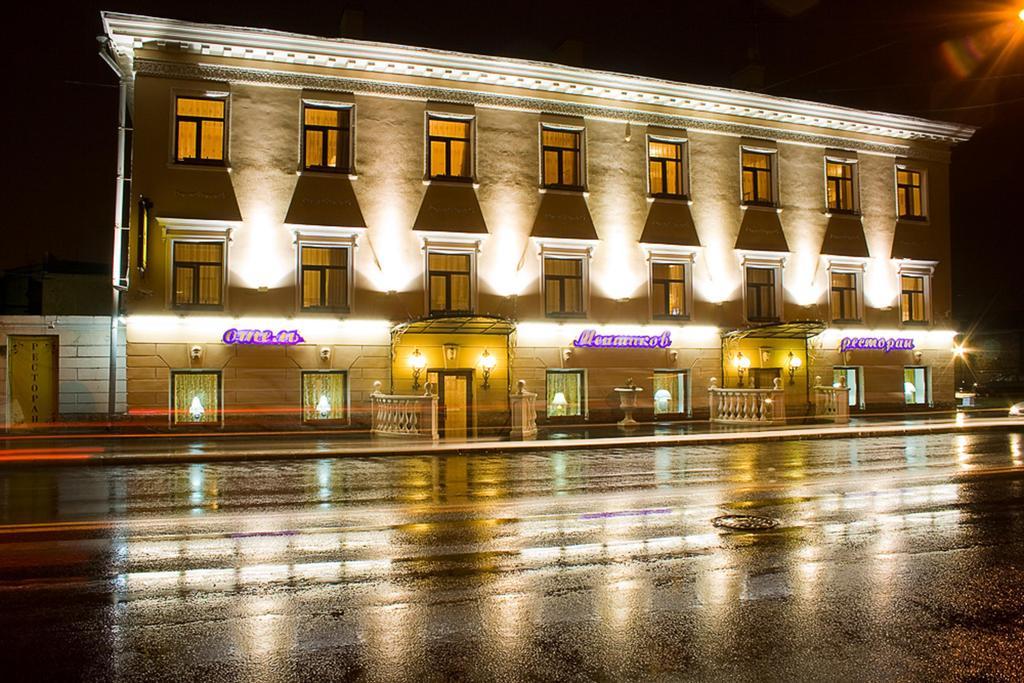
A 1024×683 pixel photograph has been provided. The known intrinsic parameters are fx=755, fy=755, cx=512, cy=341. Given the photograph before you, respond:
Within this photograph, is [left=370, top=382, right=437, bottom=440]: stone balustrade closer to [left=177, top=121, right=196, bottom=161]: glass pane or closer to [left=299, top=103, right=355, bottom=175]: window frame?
[left=299, top=103, right=355, bottom=175]: window frame

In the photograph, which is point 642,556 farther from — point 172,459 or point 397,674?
point 172,459

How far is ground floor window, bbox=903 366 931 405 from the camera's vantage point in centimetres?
3278

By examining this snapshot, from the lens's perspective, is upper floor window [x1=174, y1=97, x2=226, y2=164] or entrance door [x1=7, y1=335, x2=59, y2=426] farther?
upper floor window [x1=174, y1=97, x2=226, y2=164]

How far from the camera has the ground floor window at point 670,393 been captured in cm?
2858

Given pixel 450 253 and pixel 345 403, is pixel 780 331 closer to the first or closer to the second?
pixel 450 253

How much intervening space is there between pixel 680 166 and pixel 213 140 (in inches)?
663

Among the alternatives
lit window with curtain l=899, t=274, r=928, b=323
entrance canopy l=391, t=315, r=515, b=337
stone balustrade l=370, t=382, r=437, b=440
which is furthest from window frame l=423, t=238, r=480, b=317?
lit window with curtain l=899, t=274, r=928, b=323

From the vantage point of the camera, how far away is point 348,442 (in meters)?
20.7

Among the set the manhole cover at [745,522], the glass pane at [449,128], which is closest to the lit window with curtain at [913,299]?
the glass pane at [449,128]

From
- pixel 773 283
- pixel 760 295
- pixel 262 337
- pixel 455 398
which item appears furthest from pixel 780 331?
pixel 262 337

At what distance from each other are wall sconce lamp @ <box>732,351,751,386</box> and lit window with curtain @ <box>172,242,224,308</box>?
18.9m

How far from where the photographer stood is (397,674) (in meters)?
4.89

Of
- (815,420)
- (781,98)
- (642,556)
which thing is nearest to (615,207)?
(781,98)

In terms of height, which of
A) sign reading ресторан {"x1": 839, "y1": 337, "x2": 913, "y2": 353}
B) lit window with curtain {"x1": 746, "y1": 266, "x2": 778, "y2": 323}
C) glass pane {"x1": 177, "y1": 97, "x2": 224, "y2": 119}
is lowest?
sign reading ресторан {"x1": 839, "y1": 337, "x2": 913, "y2": 353}
